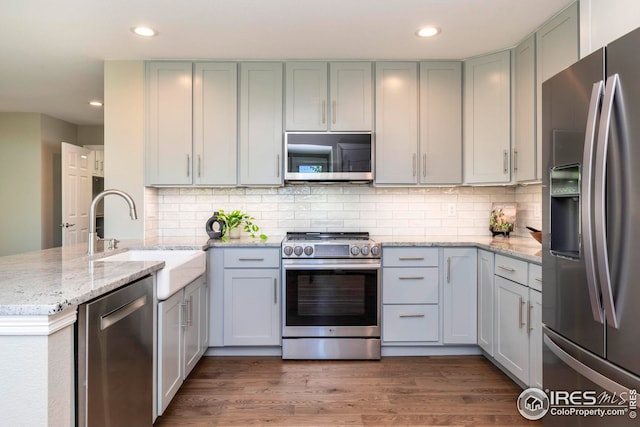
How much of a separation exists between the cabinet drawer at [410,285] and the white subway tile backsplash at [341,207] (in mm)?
628

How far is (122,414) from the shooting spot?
156 cm

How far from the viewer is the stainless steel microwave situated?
318 cm

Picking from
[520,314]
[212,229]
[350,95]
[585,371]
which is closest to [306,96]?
[350,95]

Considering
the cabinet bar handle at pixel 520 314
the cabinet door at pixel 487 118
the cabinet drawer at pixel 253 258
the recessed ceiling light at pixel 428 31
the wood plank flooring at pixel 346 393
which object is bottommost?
the wood plank flooring at pixel 346 393

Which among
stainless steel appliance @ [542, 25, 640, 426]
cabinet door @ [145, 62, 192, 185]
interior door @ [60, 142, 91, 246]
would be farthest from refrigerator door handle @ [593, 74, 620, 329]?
interior door @ [60, 142, 91, 246]

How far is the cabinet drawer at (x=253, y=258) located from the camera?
3.00 metres

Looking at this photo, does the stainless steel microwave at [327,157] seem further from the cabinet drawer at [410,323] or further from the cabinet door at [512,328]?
the cabinet door at [512,328]

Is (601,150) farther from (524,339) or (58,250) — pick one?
(58,250)

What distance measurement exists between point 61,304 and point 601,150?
178 cm

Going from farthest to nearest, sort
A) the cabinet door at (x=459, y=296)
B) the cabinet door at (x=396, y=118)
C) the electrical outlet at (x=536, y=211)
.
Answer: the cabinet door at (x=396, y=118) → the electrical outlet at (x=536, y=211) → the cabinet door at (x=459, y=296)

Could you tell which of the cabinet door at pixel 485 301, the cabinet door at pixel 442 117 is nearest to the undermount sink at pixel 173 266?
the cabinet door at pixel 442 117

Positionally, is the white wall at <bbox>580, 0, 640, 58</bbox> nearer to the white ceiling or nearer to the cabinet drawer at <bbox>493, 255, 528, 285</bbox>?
the white ceiling

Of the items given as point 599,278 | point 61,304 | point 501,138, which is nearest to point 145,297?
point 61,304

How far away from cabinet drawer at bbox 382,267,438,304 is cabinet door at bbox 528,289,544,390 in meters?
0.84
